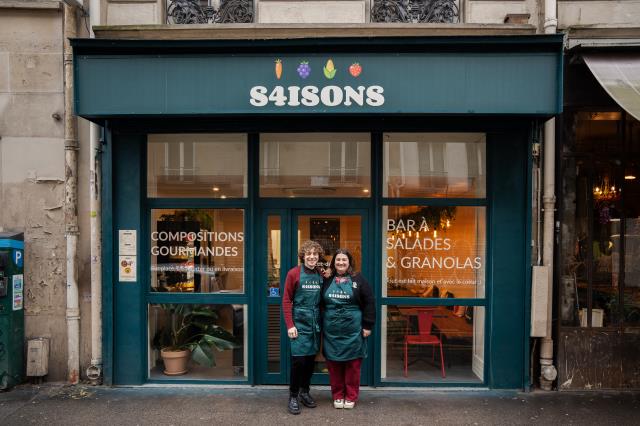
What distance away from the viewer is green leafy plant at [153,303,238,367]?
590 centimetres

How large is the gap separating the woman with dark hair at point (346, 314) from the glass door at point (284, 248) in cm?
90

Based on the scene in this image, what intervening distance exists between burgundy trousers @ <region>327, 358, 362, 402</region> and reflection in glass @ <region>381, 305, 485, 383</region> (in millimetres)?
857

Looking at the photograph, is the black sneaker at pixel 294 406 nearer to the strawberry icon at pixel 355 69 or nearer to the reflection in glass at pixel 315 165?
the reflection in glass at pixel 315 165

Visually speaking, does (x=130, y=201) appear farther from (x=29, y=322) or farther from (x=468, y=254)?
(x=468, y=254)

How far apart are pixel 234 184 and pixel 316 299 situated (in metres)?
1.92

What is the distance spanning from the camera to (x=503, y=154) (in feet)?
18.7

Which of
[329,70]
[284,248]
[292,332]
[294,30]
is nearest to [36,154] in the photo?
[284,248]

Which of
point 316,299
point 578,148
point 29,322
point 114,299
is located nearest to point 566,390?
point 578,148

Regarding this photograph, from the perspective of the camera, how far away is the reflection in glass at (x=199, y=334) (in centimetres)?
595

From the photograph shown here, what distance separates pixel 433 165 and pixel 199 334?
3667 mm

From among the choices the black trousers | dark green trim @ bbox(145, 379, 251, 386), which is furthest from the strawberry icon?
dark green trim @ bbox(145, 379, 251, 386)

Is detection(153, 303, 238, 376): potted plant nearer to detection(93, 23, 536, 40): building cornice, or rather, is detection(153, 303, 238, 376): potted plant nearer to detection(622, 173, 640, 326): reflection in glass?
detection(93, 23, 536, 40): building cornice

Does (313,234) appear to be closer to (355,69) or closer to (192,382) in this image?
(355,69)

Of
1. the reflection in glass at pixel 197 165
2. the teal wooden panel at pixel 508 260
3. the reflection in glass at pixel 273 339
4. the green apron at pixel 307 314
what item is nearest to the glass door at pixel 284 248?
the reflection in glass at pixel 273 339
